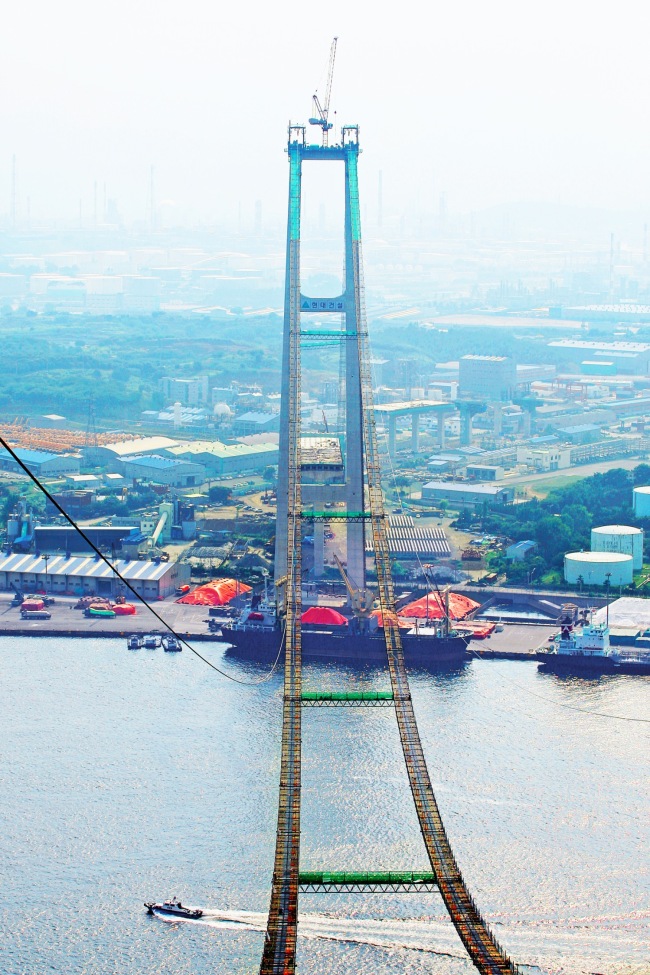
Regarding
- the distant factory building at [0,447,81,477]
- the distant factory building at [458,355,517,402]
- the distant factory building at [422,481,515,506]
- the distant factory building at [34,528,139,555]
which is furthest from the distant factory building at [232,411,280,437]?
the distant factory building at [34,528,139,555]

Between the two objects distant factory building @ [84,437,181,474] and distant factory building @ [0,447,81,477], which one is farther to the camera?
distant factory building @ [84,437,181,474]

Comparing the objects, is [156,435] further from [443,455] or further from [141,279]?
[141,279]

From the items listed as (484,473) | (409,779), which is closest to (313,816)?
(409,779)

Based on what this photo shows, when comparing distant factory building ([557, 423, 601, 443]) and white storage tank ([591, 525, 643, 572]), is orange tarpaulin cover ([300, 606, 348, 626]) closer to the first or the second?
white storage tank ([591, 525, 643, 572])

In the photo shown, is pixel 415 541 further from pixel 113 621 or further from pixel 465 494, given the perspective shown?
pixel 113 621

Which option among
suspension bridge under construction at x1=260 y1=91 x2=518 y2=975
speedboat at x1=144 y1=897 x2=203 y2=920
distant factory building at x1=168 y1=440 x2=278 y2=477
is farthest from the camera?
distant factory building at x1=168 y1=440 x2=278 y2=477

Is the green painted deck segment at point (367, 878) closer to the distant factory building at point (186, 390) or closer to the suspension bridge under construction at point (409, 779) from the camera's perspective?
the suspension bridge under construction at point (409, 779)
